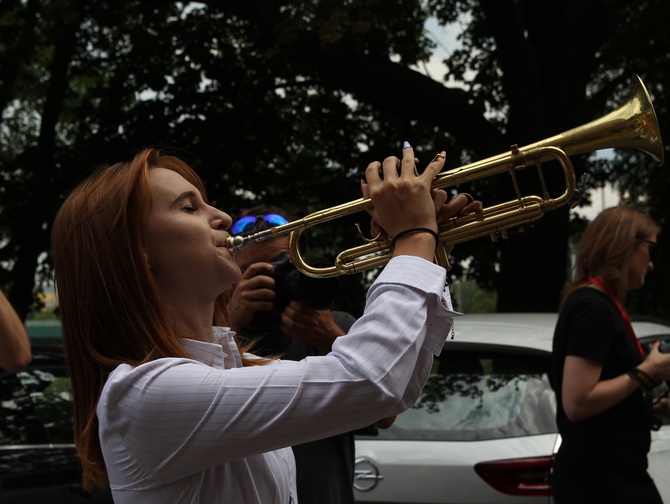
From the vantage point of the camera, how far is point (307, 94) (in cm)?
1019

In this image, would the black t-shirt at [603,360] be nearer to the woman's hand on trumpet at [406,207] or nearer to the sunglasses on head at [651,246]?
the sunglasses on head at [651,246]

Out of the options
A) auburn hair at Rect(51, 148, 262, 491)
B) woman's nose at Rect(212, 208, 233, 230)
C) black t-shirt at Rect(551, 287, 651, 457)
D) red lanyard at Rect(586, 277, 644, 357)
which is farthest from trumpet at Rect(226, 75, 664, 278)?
red lanyard at Rect(586, 277, 644, 357)

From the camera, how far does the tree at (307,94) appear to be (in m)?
7.93

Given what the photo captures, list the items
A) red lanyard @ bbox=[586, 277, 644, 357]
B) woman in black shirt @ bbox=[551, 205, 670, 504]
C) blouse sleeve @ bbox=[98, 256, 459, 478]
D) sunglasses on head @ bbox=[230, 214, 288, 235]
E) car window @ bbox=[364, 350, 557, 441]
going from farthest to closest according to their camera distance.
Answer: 1. car window @ bbox=[364, 350, 557, 441]
2. red lanyard @ bbox=[586, 277, 644, 357]
3. woman in black shirt @ bbox=[551, 205, 670, 504]
4. sunglasses on head @ bbox=[230, 214, 288, 235]
5. blouse sleeve @ bbox=[98, 256, 459, 478]

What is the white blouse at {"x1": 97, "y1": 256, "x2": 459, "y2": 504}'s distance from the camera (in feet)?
4.67

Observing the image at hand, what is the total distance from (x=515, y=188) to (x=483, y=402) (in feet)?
7.05

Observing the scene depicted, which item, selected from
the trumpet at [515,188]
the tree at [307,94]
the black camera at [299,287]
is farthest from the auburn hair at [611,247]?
the tree at [307,94]

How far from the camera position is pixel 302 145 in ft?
33.9


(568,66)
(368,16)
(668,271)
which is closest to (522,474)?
(368,16)

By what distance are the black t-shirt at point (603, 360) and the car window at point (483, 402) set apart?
1.52ft

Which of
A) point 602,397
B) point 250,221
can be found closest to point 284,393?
point 250,221

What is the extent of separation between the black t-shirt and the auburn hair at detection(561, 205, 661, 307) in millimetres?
115

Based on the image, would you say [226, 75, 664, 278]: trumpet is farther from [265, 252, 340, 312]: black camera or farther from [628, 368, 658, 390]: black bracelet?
[628, 368, 658, 390]: black bracelet

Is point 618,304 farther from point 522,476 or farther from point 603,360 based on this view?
point 522,476
